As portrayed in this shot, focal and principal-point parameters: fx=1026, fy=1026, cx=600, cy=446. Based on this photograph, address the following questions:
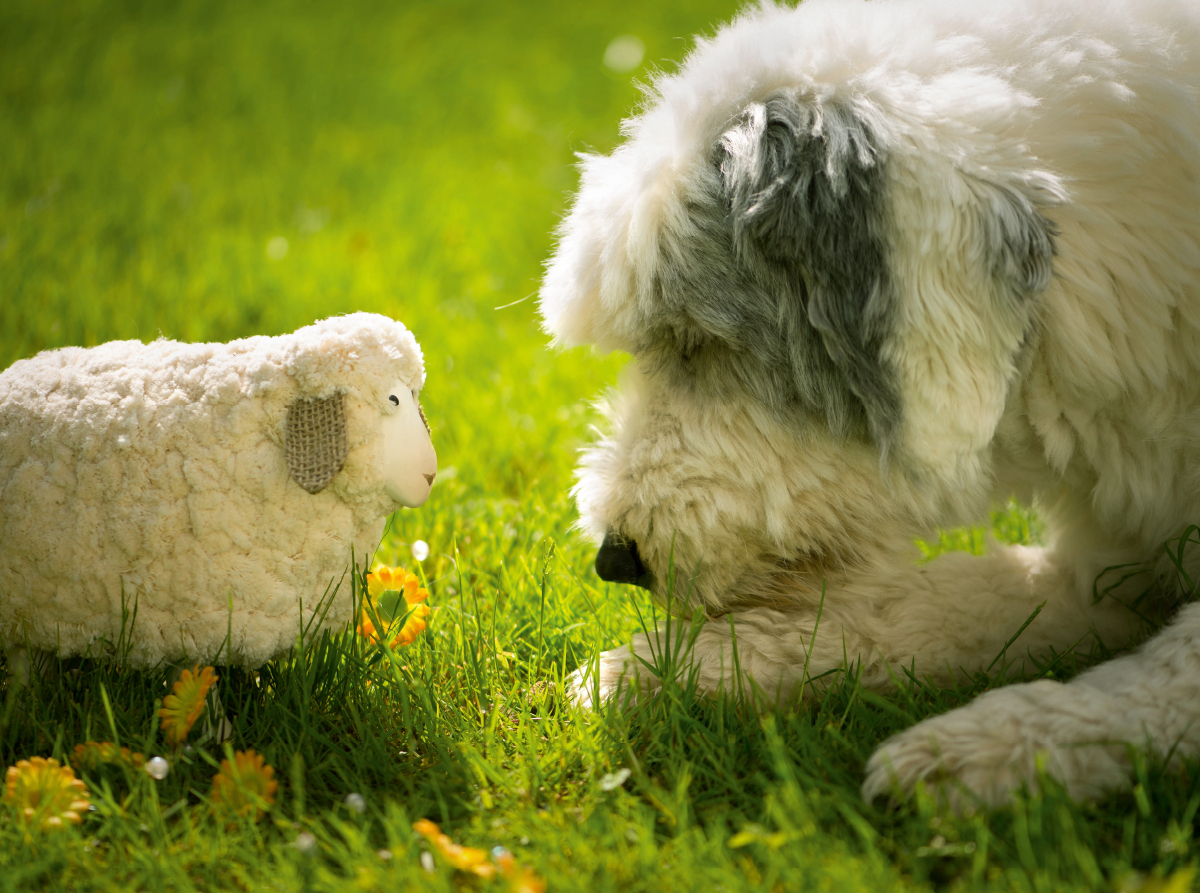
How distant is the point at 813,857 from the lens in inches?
57.1

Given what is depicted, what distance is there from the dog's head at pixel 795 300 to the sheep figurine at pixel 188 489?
526 mm

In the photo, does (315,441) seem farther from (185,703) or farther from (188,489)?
(185,703)

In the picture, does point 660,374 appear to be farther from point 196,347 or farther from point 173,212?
point 173,212

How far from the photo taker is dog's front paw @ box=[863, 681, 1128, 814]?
5.14 feet

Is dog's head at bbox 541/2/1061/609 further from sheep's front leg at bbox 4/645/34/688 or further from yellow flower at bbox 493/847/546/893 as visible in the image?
sheep's front leg at bbox 4/645/34/688

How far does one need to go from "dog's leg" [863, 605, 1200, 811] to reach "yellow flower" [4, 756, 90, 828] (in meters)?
1.27

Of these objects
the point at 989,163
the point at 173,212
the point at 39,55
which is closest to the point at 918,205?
the point at 989,163

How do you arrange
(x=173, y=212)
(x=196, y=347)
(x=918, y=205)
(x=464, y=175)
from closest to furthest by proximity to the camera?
(x=918, y=205) → (x=196, y=347) → (x=173, y=212) → (x=464, y=175)

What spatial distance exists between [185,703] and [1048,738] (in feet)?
4.74

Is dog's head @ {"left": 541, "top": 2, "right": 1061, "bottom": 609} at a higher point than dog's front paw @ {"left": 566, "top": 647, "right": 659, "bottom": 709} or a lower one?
higher

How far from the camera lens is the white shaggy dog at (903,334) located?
177 centimetres

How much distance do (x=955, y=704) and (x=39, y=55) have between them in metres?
8.51

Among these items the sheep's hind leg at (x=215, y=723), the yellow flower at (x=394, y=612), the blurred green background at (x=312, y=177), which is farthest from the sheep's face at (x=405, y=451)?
the blurred green background at (x=312, y=177)

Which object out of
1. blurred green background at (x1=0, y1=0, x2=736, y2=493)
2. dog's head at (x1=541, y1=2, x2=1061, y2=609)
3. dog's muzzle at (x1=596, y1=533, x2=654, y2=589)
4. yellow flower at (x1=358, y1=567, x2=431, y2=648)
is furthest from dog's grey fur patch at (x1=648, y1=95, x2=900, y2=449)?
yellow flower at (x1=358, y1=567, x2=431, y2=648)
